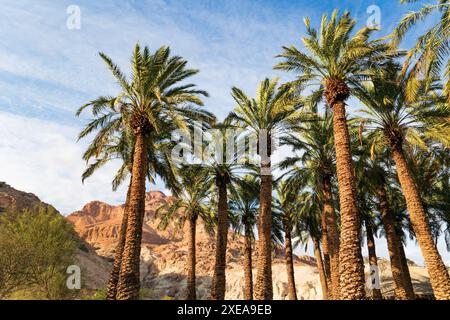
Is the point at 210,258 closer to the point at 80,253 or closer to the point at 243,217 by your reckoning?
the point at 80,253

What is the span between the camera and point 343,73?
57.5ft

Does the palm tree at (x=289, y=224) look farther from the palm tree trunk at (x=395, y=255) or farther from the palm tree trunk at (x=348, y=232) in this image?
the palm tree trunk at (x=348, y=232)

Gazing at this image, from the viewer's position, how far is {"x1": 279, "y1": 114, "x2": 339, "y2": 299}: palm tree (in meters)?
21.2

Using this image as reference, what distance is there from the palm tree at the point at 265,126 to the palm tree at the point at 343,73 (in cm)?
186

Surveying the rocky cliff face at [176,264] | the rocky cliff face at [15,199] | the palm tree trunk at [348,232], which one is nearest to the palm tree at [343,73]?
the palm tree trunk at [348,232]

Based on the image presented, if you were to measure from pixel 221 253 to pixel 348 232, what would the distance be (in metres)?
10.2

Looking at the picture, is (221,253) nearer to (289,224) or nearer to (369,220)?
(289,224)

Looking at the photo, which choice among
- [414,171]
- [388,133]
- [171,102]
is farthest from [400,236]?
[171,102]

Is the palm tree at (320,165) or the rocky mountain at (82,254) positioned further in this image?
the rocky mountain at (82,254)

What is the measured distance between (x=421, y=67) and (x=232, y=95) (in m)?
11.5

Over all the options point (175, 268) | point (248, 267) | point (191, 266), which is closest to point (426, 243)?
point (248, 267)

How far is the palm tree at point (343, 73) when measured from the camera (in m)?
14.4

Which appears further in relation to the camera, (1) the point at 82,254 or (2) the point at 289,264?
(1) the point at 82,254

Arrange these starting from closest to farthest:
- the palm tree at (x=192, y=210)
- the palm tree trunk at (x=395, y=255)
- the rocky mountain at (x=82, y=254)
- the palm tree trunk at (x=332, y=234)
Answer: the palm tree trunk at (x=332, y=234) < the palm tree trunk at (x=395, y=255) < the palm tree at (x=192, y=210) < the rocky mountain at (x=82, y=254)
